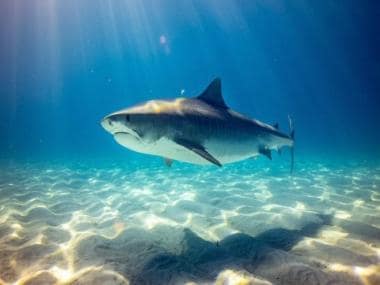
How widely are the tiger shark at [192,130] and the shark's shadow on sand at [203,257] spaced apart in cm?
157

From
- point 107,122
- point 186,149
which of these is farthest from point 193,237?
point 107,122

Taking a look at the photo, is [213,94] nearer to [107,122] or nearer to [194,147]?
[194,147]

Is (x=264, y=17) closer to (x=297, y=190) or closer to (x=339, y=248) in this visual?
(x=297, y=190)

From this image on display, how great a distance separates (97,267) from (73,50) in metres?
72.4

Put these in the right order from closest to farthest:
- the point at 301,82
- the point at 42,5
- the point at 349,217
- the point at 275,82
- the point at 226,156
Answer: the point at 226,156, the point at 349,217, the point at 42,5, the point at 301,82, the point at 275,82

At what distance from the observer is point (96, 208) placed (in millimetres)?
7984

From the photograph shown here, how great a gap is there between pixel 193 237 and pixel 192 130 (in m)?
2.17

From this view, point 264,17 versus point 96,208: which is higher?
point 264,17

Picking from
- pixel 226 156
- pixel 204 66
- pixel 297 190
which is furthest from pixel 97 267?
pixel 204 66

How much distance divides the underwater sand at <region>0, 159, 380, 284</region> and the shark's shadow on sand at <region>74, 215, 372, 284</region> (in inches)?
0.7

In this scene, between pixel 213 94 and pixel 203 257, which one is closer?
pixel 203 257

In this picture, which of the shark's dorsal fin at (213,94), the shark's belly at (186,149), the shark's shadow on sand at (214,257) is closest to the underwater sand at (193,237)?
the shark's shadow on sand at (214,257)

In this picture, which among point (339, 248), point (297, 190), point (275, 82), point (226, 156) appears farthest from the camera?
point (275, 82)

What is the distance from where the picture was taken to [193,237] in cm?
523
